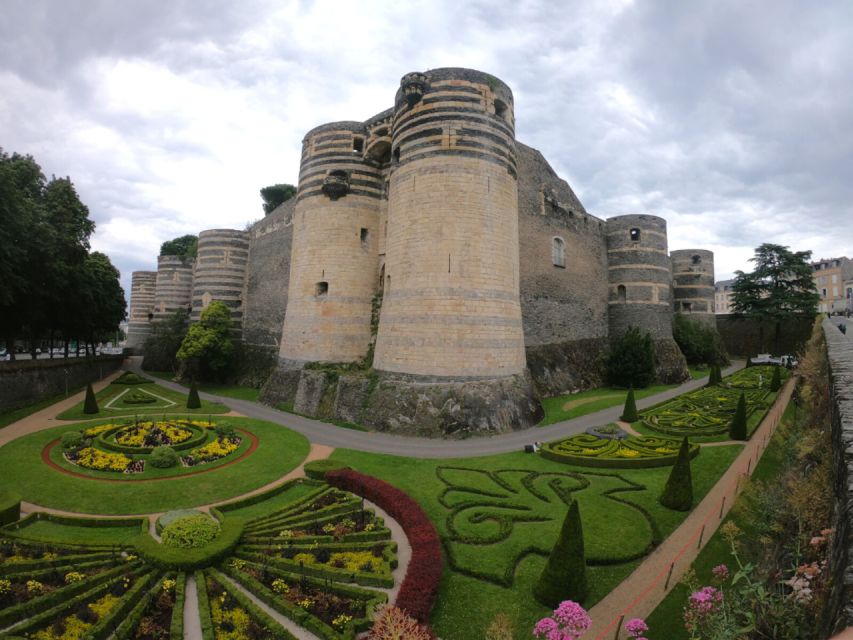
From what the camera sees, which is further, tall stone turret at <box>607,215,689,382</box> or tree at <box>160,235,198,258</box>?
tree at <box>160,235,198,258</box>

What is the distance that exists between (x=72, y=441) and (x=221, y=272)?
26.5 meters

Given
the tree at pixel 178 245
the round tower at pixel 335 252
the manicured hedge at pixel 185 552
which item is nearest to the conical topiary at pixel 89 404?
the round tower at pixel 335 252

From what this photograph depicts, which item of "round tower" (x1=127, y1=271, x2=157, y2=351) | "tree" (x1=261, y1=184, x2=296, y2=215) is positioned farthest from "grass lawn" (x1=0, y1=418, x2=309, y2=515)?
"tree" (x1=261, y1=184, x2=296, y2=215)

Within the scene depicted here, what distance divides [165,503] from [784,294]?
172 feet

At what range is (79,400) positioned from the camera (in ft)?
98.3

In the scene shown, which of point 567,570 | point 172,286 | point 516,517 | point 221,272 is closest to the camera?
point 567,570

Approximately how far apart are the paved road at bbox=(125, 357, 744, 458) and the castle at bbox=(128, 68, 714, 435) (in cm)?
73

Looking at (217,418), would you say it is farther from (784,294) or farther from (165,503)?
(784,294)

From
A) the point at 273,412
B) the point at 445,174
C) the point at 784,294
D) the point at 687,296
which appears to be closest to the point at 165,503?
the point at 273,412

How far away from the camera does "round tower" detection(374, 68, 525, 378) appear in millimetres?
21906

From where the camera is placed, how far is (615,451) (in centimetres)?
1806

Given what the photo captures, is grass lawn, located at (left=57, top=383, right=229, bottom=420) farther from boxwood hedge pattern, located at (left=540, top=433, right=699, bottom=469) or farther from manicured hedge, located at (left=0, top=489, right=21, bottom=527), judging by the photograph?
boxwood hedge pattern, located at (left=540, top=433, right=699, bottom=469)

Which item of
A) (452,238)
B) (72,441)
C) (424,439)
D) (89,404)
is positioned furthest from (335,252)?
(72,441)

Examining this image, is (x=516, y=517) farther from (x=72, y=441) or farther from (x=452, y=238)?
(x=72, y=441)
